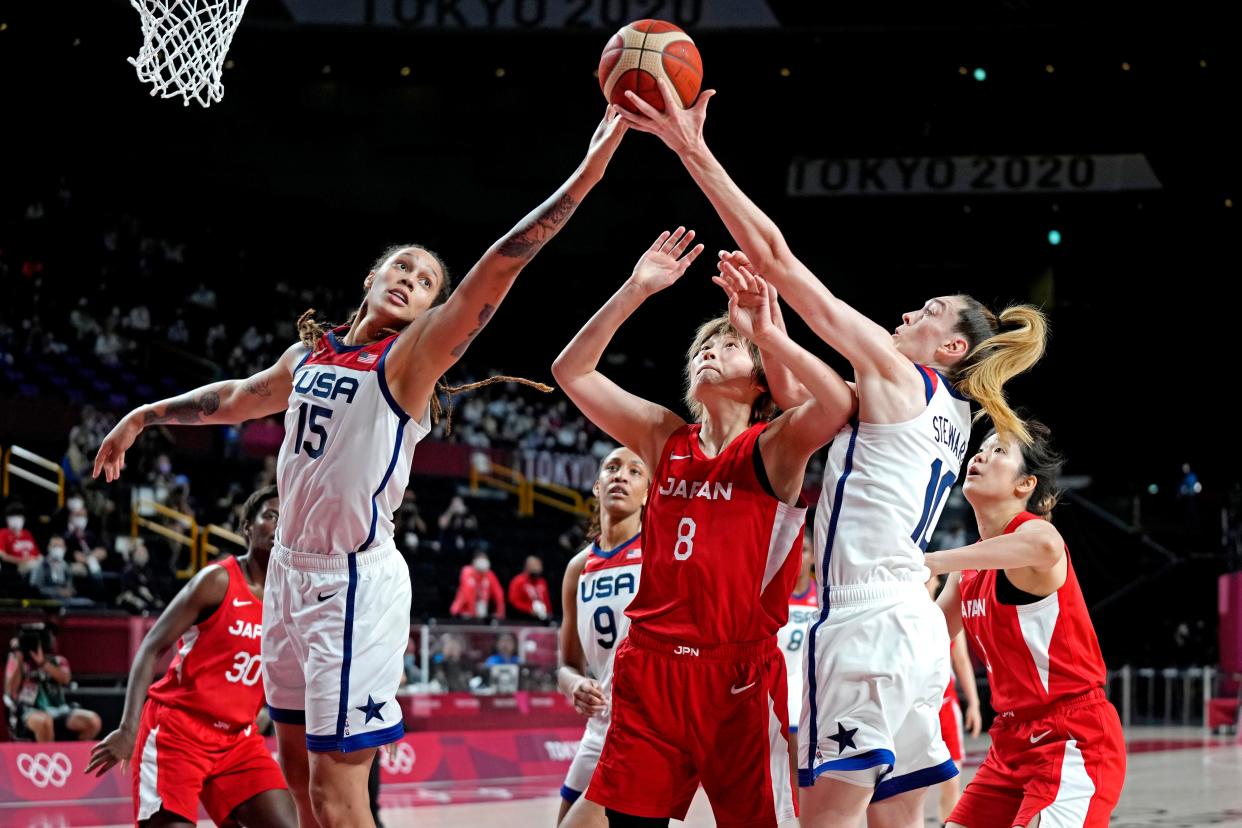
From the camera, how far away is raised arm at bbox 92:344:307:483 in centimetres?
489

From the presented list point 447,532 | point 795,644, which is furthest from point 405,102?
point 795,644

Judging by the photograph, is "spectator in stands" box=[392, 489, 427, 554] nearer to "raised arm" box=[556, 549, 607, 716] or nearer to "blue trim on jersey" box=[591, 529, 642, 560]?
"raised arm" box=[556, 549, 607, 716]

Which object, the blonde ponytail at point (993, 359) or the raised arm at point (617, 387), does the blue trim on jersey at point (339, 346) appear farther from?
the blonde ponytail at point (993, 359)

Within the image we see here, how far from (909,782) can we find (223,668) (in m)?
2.98

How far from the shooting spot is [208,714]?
560 centimetres

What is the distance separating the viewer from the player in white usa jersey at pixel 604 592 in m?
5.74

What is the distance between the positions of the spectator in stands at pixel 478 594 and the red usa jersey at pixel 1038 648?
11.1 metres

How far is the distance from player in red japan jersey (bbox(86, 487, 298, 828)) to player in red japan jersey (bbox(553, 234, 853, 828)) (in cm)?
198

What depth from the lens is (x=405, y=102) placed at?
2677cm

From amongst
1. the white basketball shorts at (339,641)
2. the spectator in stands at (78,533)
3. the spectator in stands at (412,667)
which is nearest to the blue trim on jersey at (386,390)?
the white basketball shorts at (339,641)

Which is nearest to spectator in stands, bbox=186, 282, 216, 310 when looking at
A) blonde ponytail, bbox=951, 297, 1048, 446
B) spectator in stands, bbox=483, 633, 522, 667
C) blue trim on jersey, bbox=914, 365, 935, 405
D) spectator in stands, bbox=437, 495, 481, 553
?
spectator in stands, bbox=437, 495, 481, 553

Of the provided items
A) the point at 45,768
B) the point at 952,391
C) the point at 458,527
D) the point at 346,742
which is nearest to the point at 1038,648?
the point at 952,391

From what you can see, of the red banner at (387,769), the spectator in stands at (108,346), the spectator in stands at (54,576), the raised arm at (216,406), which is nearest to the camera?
the raised arm at (216,406)

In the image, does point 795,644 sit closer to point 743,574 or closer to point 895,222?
point 743,574
